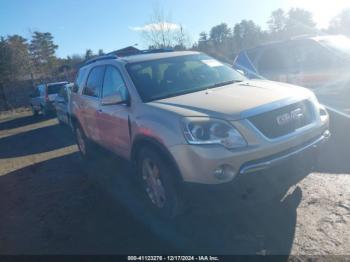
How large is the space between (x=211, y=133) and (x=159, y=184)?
932mm

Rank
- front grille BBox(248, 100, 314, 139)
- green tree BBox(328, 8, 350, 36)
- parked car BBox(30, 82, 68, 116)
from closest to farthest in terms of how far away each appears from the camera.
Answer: front grille BBox(248, 100, 314, 139)
parked car BBox(30, 82, 68, 116)
green tree BBox(328, 8, 350, 36)

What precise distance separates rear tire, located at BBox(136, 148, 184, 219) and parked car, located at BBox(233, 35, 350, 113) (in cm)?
424

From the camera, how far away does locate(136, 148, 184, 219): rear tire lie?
3.54 metres

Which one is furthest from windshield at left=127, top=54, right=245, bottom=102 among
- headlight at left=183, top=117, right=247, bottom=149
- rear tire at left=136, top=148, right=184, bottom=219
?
headlight at left=183, top=117, right=247, bottom=149

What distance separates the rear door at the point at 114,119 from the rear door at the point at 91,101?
0.73 feet

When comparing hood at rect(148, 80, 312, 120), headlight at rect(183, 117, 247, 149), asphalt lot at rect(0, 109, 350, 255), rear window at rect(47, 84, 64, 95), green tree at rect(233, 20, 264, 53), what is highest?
green tree at rect(233, 20, 264, 53)

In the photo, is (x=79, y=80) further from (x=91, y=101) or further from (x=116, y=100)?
(x=116, y=100)

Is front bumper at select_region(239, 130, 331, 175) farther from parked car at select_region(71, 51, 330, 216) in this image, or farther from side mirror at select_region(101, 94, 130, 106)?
side mirror at select_region(101, 94, 130, 106)

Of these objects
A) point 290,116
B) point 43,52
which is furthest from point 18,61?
point 290,116

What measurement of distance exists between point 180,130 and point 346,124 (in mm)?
3477

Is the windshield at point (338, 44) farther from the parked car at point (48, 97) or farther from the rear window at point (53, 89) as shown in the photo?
the rear window at point (53, 89)

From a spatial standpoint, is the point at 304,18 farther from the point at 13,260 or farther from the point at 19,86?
the point at 13,260

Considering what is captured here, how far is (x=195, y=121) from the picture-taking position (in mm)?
3363

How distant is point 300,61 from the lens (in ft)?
26.5
